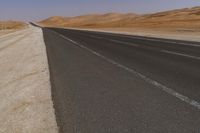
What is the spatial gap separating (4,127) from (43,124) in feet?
2.53

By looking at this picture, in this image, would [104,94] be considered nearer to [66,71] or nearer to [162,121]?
[162,121]

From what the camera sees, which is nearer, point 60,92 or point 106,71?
point 60,92

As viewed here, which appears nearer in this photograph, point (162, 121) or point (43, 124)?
point (162, 121)

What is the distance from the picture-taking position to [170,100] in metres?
7.27

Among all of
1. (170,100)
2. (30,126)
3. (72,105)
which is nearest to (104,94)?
(72,105)

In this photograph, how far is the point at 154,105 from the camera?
6934mm

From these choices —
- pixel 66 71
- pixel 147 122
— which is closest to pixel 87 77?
pixel 66 71

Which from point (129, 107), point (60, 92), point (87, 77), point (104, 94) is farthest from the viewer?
point (87, 77)

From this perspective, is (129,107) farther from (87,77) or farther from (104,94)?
(87,77)

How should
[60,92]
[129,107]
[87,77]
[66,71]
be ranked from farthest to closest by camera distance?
1. [66,71]
2. [87,77]
3. [60,92]
4. [129,107]

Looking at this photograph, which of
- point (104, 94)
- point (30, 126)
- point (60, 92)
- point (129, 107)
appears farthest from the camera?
point (60, 92)

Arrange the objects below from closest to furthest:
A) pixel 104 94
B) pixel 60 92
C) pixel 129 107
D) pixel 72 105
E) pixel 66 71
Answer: pixel 129 107
pixel 72 105
pixel 104 94
pixel 60 92
pixel 66 71

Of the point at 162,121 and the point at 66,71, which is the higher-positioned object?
the point at 162,121

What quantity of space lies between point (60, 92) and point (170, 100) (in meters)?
3.05
